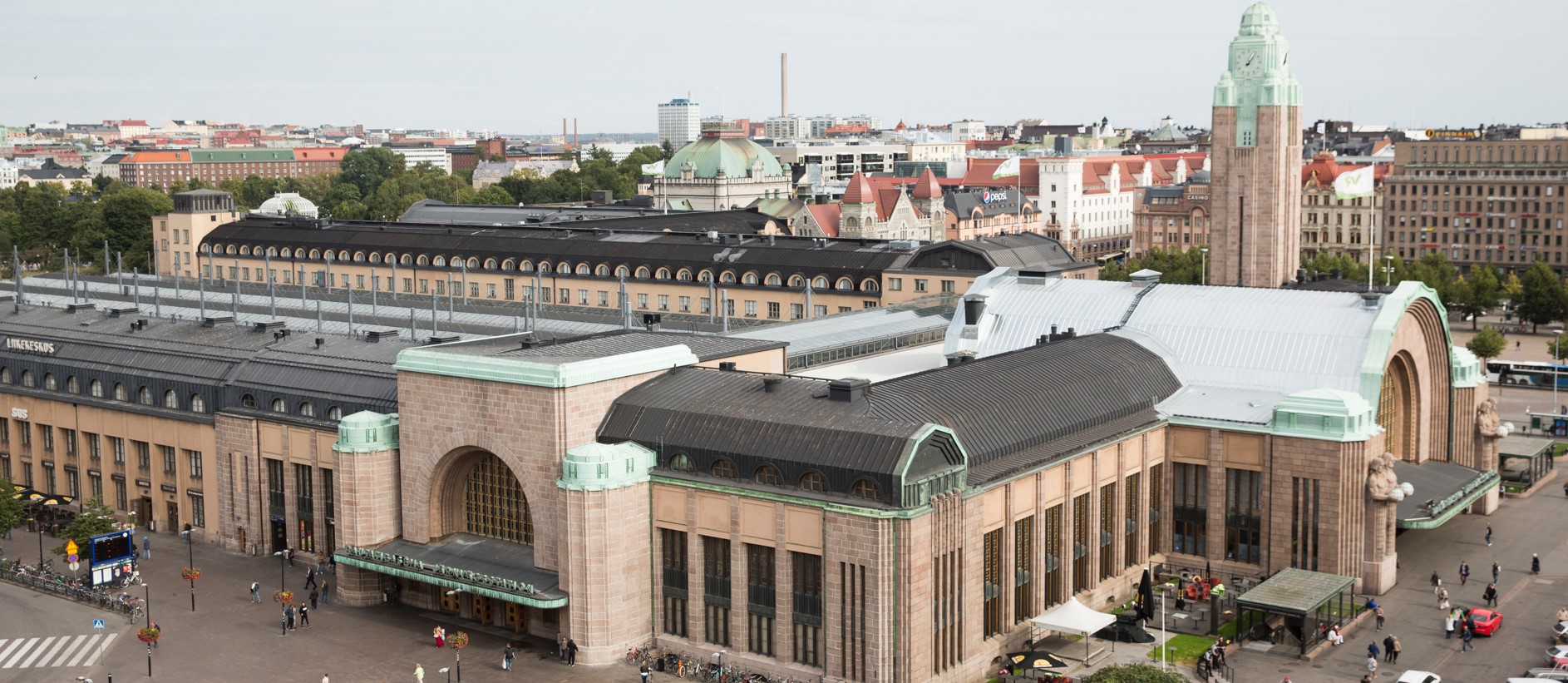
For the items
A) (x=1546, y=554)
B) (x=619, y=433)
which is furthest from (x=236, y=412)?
(x=1546, y=554)

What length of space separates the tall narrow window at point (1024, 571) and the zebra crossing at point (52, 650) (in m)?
41.0

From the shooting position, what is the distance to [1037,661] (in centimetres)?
6419

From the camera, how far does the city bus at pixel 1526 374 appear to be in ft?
443

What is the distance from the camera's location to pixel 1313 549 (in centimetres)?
7756

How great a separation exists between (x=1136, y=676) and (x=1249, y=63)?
286ft

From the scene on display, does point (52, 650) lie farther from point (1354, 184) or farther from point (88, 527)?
point (1354, 184)

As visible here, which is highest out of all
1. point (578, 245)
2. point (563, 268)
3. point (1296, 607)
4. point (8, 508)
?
point (578, 245)

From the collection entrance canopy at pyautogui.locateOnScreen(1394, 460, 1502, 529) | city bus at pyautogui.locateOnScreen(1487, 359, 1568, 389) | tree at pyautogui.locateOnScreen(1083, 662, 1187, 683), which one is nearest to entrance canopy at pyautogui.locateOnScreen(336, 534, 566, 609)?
tree at pyautogui.locateOnScreen(1083, 662, 1187, 683)

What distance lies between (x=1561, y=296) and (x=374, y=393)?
425ft

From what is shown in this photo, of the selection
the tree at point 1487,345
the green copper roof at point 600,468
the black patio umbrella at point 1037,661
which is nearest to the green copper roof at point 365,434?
the green copper roof at point 600,468

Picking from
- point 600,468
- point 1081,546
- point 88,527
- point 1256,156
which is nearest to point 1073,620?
point 1081,546

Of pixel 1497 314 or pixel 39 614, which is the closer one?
pixel 39 614

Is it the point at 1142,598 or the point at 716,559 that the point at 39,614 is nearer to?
the point at 716,559

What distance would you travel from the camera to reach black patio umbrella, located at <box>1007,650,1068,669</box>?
63875mm
